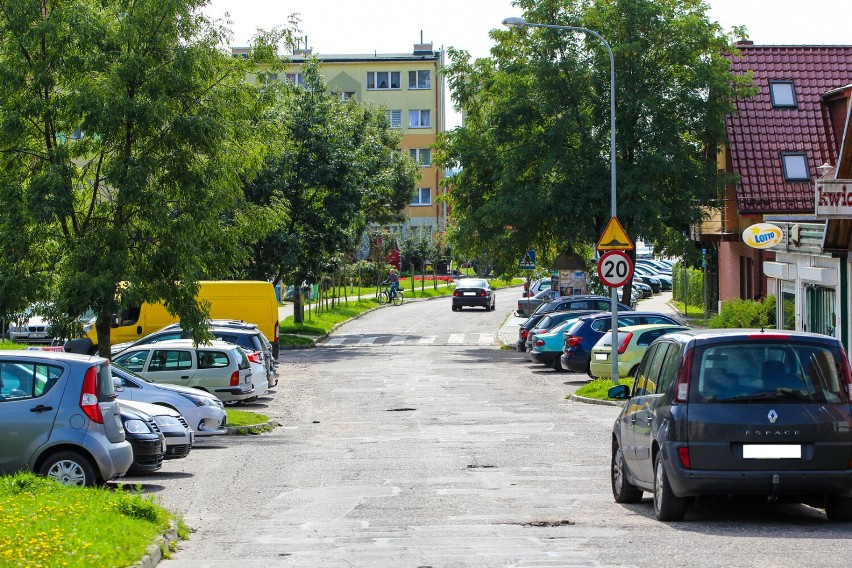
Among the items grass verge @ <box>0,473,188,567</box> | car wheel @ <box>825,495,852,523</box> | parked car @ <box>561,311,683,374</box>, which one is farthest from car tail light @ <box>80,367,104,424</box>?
parked car @ <box>561,311,683,374</box>

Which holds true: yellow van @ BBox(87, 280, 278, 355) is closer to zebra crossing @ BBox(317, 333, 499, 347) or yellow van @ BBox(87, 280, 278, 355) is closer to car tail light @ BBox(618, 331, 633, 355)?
zebra crossing @ BBox(317, 333, 499, 347)

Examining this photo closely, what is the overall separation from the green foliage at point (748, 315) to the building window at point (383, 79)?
211 feet

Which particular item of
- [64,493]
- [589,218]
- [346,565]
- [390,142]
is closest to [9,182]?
[64,493]

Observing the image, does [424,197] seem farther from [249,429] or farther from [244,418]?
[249,429]

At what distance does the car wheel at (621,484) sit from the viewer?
12.4 m

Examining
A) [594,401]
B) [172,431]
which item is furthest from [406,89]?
[172,431]

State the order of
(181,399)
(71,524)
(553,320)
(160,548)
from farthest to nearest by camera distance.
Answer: (553,320), (181,399), (160,548), (71,524)

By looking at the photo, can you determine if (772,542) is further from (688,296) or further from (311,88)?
(688,296)

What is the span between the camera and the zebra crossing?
46.3 metres

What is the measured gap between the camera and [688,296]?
57719mm

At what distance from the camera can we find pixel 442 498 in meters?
13.0

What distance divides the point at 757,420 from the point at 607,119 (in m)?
33.8

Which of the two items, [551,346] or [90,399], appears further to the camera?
[551,346]

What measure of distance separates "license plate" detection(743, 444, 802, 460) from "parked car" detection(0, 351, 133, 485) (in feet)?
20.9
